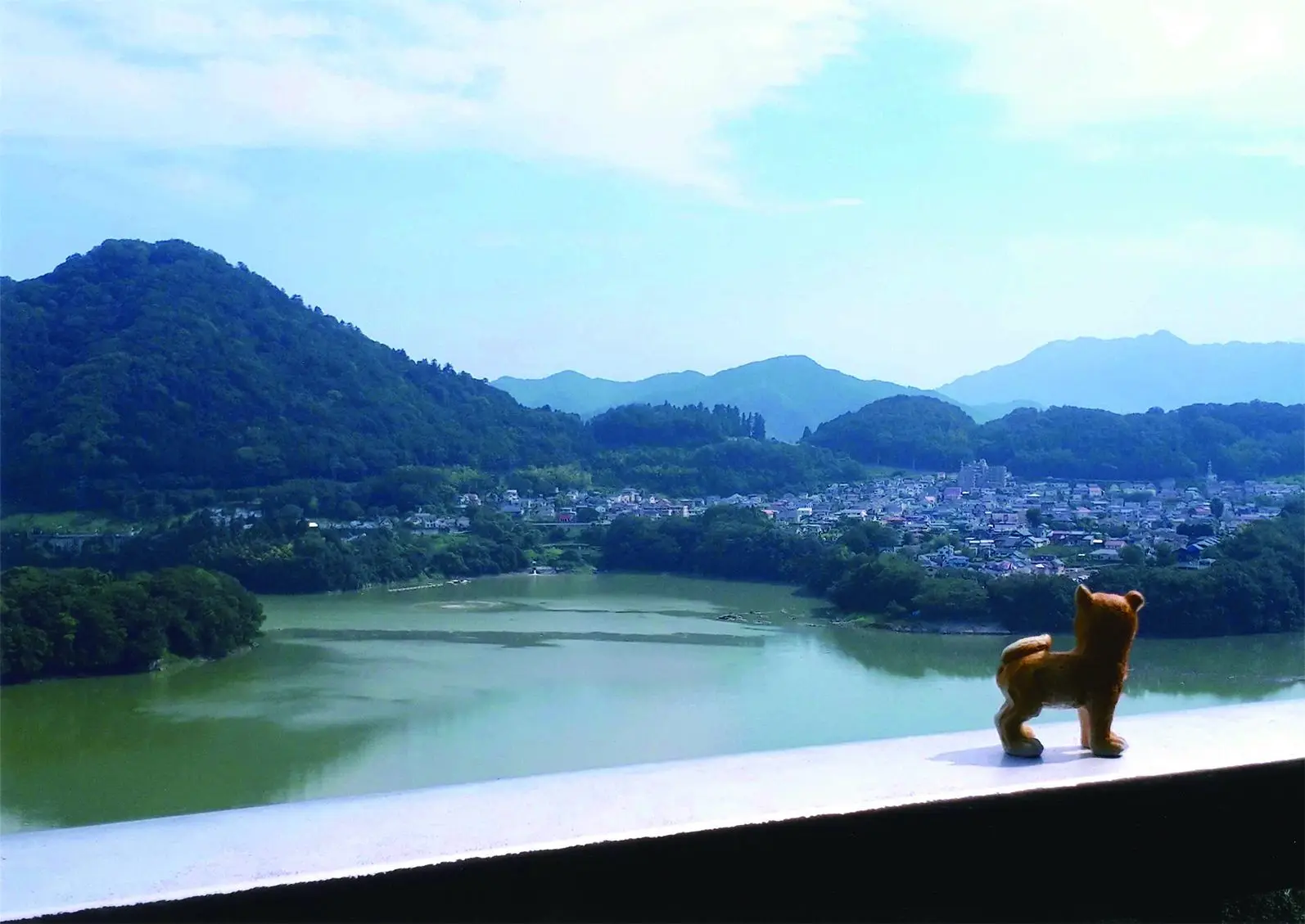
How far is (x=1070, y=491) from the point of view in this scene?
541 inches

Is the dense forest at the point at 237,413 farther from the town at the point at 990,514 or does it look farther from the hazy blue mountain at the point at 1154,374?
the hazy blue mountain at the point at 1154,374

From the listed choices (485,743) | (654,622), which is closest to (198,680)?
(485,743)

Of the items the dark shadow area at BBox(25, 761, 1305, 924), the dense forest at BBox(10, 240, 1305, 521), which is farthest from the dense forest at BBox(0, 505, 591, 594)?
the dark shadow area at BBox(25, 761, 1305, 924)

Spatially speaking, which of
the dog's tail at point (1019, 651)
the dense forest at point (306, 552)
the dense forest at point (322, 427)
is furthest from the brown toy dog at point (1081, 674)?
the dense forest at point (322, 427)

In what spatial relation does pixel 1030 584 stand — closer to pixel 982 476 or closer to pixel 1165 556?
pixel 1165 556

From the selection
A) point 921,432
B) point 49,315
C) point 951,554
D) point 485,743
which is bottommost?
point 485,743

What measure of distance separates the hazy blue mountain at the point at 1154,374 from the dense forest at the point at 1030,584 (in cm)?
510

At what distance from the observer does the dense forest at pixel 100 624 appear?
28.1 ft

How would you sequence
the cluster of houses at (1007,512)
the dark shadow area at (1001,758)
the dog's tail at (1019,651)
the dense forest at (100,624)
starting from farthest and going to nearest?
the cluster of houses at (1007,512) < the dense forest at (100,624) < the dog's tail at (1019,651) < the dark shadow area at (1001,758)

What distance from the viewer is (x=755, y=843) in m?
0.65

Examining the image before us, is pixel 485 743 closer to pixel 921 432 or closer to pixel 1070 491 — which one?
pixel 1070 491

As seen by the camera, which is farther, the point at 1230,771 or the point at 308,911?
the point at 1230,771

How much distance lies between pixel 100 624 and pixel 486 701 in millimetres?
2574

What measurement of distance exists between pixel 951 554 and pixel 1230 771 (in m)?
10.7
